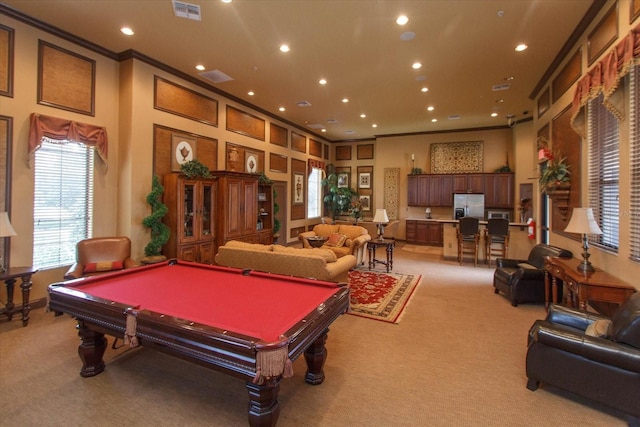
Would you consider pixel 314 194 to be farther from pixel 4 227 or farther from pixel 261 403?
pixel 261 403

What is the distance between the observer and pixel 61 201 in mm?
4543

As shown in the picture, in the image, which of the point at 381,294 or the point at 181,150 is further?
the point at 181,150

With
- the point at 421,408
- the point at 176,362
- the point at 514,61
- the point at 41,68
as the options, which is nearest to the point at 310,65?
the point at 514,61

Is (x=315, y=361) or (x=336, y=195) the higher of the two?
(x=336, y=195)

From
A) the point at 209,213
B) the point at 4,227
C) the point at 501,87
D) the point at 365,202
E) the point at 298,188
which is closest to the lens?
the point at 4,227

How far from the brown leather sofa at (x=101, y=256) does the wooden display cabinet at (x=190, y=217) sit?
0.80m

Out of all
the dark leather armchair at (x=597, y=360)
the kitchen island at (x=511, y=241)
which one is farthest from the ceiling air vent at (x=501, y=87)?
the dark leather armchair at (x=597, y=360)

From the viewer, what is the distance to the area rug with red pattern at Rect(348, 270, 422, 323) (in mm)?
4195

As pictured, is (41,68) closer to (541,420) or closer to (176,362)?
(176,362)

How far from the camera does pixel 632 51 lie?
8.96ft

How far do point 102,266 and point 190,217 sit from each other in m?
1.65

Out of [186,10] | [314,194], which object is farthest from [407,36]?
[314,194]

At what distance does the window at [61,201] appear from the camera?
4.32 m

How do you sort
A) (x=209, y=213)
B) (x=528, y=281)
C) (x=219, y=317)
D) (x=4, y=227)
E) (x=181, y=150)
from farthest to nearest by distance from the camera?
(x=209, y=213) → (x=181, y=150) → (x=528, y=281) → (x=4, y=227) → (x=219, y=317)
